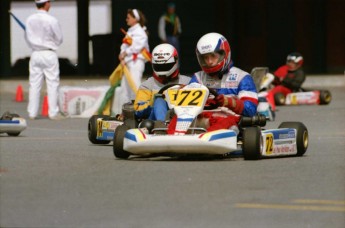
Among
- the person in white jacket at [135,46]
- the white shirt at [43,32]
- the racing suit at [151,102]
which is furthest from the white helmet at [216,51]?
the person in white jacket at [135,46]

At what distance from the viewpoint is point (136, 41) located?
66.0ft

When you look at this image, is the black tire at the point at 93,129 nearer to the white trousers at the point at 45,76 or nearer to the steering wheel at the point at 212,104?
the steering wheel at the point at 212,104

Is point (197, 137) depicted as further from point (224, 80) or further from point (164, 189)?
point (164, 189)

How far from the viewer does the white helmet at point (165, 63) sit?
13578 millimetres

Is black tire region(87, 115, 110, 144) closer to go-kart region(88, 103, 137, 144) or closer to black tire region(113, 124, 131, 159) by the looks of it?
go-kart region(88, 103, 137, 144)

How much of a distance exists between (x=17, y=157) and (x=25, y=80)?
17759 millimetres

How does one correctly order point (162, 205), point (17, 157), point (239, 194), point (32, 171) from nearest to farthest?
1. point (162, 205)
2. point (239, 194)
3. point (32, 171)
4. point (17, 157)

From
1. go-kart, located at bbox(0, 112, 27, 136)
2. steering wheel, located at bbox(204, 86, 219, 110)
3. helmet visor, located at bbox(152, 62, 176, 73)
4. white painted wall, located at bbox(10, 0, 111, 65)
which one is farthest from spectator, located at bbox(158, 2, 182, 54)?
steering wheel, located at bbox(204, 86, 219, 110)

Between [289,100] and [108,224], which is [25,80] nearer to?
[289,100]

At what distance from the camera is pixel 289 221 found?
8.15 m

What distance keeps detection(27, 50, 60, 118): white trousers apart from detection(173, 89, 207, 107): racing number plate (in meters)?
7.24

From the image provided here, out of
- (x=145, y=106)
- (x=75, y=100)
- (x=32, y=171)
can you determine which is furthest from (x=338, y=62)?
(x=32, y=171)

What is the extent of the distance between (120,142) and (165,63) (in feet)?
5.12

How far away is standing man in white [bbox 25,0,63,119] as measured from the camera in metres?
19.0
